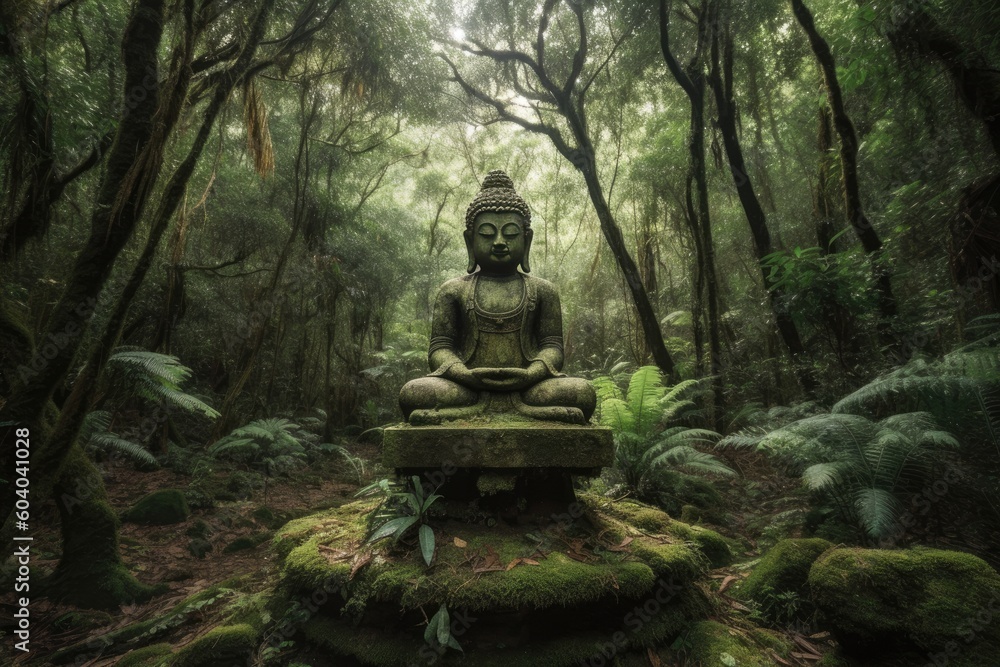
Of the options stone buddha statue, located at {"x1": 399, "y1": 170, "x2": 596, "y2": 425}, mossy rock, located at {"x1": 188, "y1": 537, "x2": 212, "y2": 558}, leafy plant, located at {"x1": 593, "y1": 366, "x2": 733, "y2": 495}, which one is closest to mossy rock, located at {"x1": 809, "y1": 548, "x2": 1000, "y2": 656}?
stone buddha statue, located at {"x1": 399, "y1": 170, "x2": 596, "y2": 425}

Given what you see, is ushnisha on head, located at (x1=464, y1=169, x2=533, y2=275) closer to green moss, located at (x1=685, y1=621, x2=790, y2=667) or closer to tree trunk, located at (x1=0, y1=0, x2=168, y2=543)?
tree trunk, located at (x1=0, y1=0, x2=168, y2=543)

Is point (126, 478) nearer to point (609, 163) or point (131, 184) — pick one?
point (131, 184)

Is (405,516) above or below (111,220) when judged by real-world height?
below

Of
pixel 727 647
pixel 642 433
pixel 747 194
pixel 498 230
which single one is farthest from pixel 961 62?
pixel 727 647

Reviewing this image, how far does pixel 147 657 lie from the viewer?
121 inches

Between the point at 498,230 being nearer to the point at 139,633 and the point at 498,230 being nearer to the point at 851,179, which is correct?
the point at 139,633

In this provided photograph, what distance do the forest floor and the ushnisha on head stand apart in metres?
3.34

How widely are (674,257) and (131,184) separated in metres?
16.2

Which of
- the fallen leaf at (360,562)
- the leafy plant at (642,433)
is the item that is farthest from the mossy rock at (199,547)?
the leafy plant at (642,433)

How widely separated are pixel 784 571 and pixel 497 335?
2.97m

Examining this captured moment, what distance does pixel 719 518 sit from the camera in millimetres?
5637

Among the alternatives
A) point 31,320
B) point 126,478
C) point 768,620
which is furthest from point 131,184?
point 126,478

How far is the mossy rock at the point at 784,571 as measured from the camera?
11.6 feet

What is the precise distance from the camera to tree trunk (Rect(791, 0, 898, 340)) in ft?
20.1
